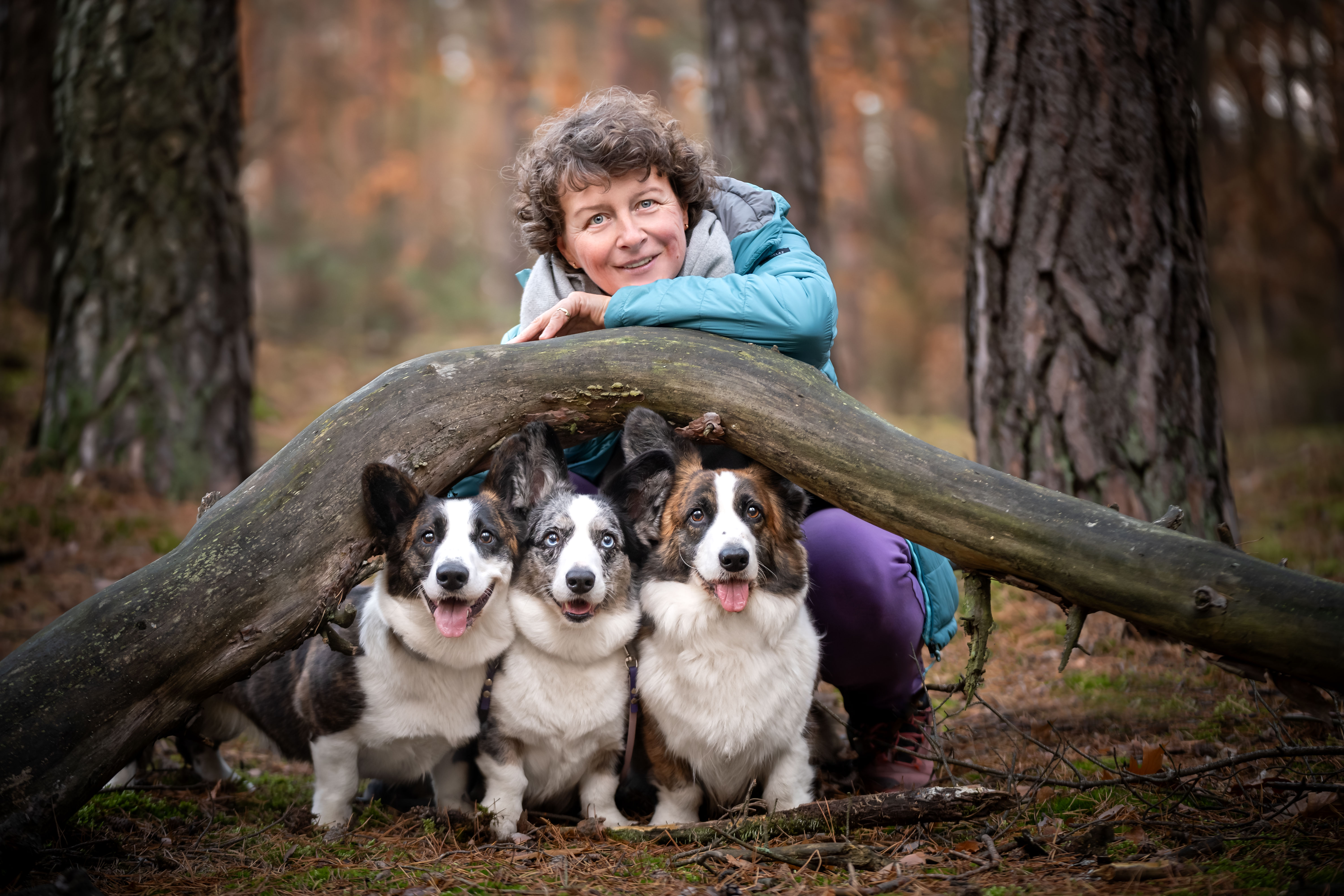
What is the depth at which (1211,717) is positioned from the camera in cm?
362

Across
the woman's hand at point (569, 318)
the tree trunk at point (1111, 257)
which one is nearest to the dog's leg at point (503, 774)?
the woman's hand at point (569, 318)

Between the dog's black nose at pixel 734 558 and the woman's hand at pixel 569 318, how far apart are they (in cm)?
99

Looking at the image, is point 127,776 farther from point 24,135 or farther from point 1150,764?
point 24,135

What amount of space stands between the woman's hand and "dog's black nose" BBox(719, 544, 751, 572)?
0.99m

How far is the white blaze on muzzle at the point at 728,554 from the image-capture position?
3055 millimetres

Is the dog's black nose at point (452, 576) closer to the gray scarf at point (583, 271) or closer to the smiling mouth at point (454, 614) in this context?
the smiling mouth at point (454, 614)

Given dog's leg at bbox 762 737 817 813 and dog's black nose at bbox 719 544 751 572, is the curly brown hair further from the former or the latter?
dog's leg at bbox 762 737 817 813

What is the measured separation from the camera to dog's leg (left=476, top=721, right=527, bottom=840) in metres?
3.20

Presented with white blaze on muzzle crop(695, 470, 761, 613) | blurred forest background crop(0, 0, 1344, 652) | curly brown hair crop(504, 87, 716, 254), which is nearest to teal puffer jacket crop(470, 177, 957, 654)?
curly brown hair crop(504, 87, 716, 254)

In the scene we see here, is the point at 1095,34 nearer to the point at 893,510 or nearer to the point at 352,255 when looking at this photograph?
the point at 893,510

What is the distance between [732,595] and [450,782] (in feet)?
4.14

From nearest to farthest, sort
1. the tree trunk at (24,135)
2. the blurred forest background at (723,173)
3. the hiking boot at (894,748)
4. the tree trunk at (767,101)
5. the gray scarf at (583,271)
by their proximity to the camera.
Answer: the hiking boot at (894,748)
the gray scarf at (583,271)
the blurred forest background at (723,173)
the tree trunk at (767,101)
the tree trunk at (24,135)

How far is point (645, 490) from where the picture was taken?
11.0ft

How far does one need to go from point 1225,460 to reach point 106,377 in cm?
659
